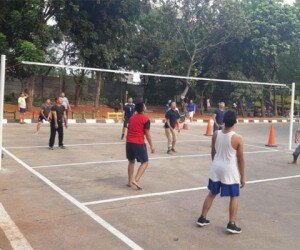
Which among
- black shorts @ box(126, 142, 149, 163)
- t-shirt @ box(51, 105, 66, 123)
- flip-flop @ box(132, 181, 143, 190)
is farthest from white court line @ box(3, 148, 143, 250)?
t-shirt @ box(51, 105, 66, 123)

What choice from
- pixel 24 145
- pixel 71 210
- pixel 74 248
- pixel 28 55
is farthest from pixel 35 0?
pixel 74 248

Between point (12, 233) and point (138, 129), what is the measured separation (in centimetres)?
345

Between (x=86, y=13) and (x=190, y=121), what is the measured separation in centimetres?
985

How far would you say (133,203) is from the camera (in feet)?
23.0

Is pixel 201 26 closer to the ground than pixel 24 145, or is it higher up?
higher up

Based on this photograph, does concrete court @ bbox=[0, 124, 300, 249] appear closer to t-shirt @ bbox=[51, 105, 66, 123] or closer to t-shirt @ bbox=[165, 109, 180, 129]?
t-shirt @ bbox=[51, 105, 66, 123]

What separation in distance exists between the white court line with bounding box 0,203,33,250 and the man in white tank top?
2.37 metres

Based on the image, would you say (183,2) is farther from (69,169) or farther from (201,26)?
(69,169)

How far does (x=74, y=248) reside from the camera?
493 centimetres

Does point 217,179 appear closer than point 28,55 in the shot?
Yes

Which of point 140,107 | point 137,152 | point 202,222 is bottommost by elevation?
point 202,222

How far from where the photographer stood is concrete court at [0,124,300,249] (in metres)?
5.34

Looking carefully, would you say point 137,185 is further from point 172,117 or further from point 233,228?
point 172,117

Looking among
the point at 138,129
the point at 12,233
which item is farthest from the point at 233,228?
the point at 138,129
